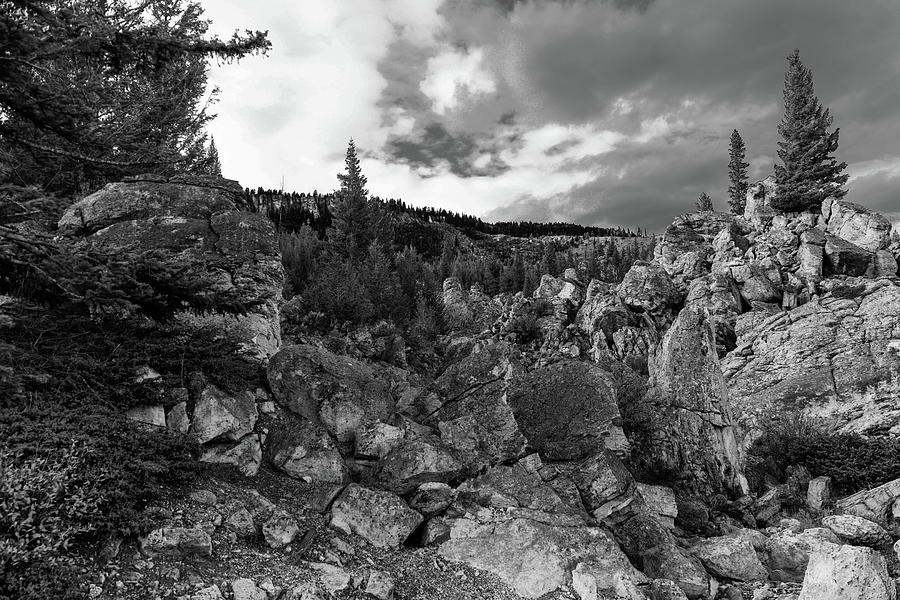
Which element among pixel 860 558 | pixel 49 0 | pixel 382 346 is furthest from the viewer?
pixel 382 346

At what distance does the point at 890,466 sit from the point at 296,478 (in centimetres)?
1904

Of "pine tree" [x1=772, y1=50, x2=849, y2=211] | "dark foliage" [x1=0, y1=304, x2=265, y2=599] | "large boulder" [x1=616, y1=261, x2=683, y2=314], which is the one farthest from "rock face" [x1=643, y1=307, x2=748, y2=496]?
"pine tree" [x1=772, y1=50, x2=849, y2=211]

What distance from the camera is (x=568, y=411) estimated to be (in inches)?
358

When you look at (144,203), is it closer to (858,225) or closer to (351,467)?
(351,467)

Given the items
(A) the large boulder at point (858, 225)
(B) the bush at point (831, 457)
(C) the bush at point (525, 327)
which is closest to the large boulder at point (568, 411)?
(B) the bush at point (831, 457)

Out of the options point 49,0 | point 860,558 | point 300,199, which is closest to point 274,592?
point 860,558

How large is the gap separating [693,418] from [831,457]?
8.05 metres

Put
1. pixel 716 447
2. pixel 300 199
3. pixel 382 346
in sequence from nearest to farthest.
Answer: pixel 716 447
pixel 382 346
pixel 300 199

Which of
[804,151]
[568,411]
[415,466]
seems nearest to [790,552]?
[568,411]

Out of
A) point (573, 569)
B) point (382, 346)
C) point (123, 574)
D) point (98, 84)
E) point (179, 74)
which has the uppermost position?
point (179, 74)

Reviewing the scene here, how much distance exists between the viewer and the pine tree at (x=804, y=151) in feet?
162

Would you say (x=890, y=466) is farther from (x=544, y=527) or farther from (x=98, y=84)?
(x=98, y=84)

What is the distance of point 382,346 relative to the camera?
15781mm

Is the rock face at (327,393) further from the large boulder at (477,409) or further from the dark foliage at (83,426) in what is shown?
the large boulder at (477,409)
